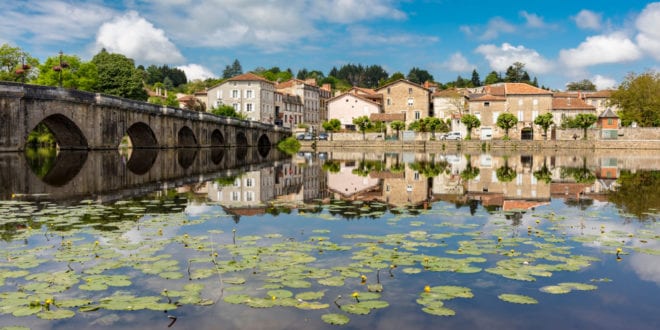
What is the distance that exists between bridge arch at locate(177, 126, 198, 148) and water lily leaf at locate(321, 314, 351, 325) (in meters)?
53.3

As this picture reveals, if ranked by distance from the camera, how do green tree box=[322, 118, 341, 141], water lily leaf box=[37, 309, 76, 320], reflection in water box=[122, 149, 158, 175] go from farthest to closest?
green tree box=[322, 118, 341, 141], reflection in water box=[122, 149, 158, 175], water lily leaf box=[37, 309, 76, 320]

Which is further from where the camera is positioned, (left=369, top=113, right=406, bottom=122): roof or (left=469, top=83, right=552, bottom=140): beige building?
(left=369, top=113, right=406, bottom=122): roof

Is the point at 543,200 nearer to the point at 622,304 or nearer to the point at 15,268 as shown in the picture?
the point at 622,304

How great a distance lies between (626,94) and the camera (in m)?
85.0

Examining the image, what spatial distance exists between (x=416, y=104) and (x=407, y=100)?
1.89 m

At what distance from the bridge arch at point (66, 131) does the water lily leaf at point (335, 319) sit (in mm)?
35666

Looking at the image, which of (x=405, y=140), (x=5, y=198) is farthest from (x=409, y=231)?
(x=405, y=140)

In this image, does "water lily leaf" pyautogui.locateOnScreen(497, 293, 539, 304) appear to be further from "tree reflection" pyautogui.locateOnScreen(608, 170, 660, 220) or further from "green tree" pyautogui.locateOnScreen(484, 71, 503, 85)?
"green tree" pyautogui.locateOnScreen(484, 71, 503, 85)

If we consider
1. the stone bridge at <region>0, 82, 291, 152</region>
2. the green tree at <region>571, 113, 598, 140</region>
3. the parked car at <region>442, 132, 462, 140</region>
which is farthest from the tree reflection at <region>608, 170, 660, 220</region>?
the parked car at <region>442, 132, 462, 140</region>

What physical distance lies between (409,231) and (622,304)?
16.1 feet

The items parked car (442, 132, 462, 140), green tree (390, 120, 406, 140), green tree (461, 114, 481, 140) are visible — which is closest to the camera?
green tree (461, 114, 481, 140)

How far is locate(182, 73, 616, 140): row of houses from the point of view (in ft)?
273

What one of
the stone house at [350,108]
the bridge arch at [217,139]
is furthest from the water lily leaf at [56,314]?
the stone house at [350,108]

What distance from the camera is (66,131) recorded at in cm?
3994
